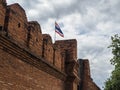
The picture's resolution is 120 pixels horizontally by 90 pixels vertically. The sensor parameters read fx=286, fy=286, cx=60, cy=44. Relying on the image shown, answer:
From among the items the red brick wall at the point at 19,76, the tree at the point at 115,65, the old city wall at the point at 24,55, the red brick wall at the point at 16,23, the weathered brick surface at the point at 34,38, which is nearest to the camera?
the red brick wall at the point at 19,76

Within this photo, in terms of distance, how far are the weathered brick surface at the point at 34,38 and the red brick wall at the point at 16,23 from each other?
0.31 metres

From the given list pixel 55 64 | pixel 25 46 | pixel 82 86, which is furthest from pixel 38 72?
pixel 82 86

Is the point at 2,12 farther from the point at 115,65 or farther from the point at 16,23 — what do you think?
the point at 115,65

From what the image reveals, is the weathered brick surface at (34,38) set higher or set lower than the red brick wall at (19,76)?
higher

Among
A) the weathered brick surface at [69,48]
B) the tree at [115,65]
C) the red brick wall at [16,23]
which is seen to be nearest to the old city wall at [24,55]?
the red brick wall at [16,23]

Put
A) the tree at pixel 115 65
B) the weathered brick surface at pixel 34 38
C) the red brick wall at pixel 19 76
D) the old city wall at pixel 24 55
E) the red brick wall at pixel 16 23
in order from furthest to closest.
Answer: the tree at pixel 115 65 → the weathered brick surface at pixel 34 38 → the red brick wall at pixel 16 23 → the old city wall at pixel 24 55 → the red brick wall at pixel 19 76

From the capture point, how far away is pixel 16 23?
29.1 ft

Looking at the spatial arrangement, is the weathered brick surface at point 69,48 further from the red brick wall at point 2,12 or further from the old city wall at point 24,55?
the red brick wall at point 2,12

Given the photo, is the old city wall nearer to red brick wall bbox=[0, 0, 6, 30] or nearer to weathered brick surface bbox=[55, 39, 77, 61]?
red brick wall bbox=[0, 0, 6, 30]

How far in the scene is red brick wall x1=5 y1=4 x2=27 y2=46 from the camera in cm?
847

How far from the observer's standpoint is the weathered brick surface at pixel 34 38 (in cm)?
974

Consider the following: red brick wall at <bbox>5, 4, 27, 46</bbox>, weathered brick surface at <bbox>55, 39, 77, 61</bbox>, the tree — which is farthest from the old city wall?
the tree

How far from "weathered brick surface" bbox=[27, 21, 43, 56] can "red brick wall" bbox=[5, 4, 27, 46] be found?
31 centimetres

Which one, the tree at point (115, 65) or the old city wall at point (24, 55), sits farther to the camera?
the tree at point (115, 65)
